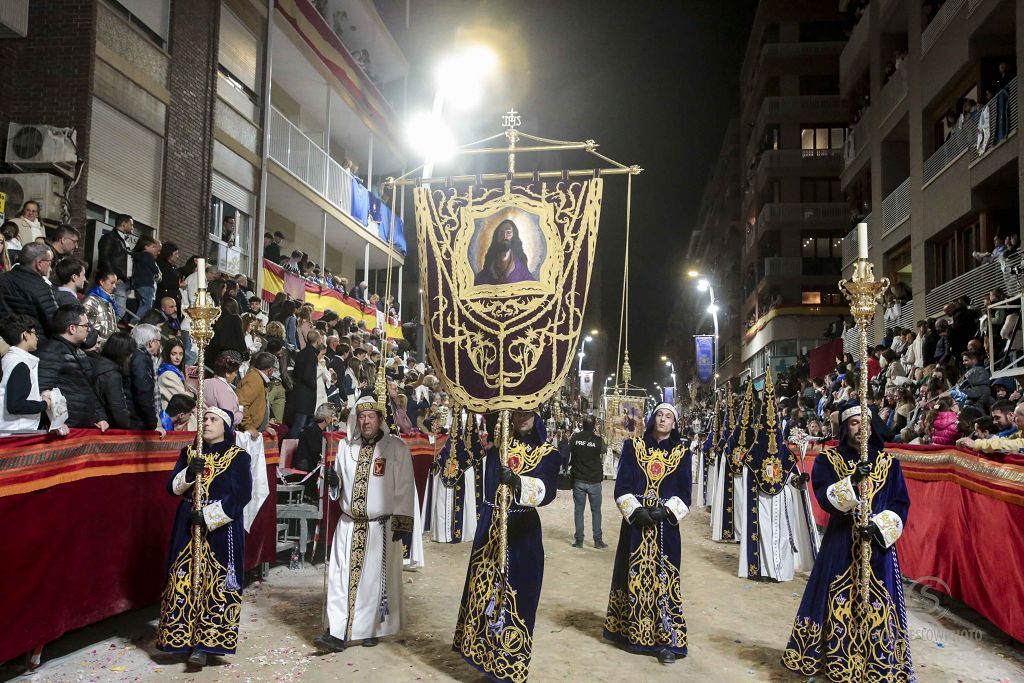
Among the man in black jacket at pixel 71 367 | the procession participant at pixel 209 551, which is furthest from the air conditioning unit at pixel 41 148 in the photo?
the procession participant at pixel 209 551

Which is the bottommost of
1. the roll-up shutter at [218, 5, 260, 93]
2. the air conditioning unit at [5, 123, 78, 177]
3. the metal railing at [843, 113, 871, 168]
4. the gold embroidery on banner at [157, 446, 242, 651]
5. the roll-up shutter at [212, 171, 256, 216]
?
the gold embroidery on banner at [157, 446, 242, 651]

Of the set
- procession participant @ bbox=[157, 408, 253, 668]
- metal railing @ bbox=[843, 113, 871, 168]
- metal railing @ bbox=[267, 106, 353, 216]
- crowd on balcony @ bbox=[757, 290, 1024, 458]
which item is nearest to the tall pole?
crowd on balcony @ bbox=[757, 290, 1024, 458]

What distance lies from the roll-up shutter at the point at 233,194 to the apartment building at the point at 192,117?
0.04m

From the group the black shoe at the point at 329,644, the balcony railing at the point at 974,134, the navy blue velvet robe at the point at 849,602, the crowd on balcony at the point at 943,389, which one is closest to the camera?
the navy blue velvet robe at the point at 849,602

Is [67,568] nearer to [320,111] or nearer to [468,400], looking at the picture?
[468,400]

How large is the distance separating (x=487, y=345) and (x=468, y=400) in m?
0.48

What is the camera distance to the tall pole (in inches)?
249

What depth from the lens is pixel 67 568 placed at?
6.39 metres

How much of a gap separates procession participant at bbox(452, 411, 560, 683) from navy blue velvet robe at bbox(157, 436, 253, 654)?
1.89 meters

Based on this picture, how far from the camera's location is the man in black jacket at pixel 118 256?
442 inches

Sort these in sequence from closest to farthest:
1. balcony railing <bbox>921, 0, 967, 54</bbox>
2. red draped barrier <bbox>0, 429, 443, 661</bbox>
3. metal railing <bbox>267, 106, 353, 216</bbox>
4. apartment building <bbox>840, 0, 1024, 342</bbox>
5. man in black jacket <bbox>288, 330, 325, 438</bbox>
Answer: red draped barrier <bbox>0, 429, 443, 661</bbox> → man in black jacket <bbox>288, 330, 325, 438</bbox> → apartment building <bbox>840, 0, 1024, 342</bbox> → balcony railing <bbox>921, 0, 967, 54</bbox> → metal railing <bbox>267, 106, 353, 216</bbox>

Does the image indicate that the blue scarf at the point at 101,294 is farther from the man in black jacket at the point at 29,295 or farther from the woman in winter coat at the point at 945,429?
the woman in winter coat at the point at 945,429

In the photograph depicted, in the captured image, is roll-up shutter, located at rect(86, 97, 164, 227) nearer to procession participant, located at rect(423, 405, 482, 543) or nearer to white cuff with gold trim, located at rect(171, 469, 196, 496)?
procession participant, located at rect(423, 405, 482, 543)

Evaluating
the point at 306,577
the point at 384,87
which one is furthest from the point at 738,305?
the point at 306,577
